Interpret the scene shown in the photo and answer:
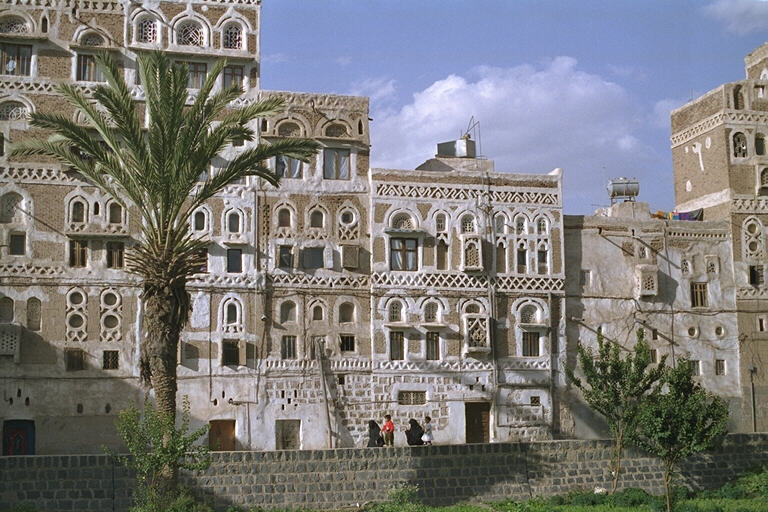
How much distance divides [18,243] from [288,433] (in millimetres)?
11529

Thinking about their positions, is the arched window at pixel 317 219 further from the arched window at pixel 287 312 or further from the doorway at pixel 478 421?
the doorway at pixel 478 421

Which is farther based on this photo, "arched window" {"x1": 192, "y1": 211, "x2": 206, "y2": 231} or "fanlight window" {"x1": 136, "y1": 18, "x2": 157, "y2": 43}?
"fanlight window" {"x1": 136, "y1": 18, "x2": 157, "y2": 43}

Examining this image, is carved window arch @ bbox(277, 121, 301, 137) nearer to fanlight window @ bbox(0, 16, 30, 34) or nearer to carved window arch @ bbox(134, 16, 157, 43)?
carved window arch @ bbox(134, 16, 157, 43)

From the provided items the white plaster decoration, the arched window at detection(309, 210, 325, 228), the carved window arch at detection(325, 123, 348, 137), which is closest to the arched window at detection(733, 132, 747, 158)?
the carved window arch at detection(325, 123, 348, 137)

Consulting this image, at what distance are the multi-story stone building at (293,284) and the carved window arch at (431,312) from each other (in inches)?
4.8

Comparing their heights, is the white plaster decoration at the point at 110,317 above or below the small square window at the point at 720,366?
above

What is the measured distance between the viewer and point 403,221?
39938mm

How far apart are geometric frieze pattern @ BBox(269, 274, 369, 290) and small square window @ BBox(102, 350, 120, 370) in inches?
238

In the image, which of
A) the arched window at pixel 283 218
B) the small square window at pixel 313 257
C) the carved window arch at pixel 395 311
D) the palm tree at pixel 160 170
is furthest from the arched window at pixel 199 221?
the palm tree at pixel 160 170

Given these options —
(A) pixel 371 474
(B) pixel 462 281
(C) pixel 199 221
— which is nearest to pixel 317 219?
(C) pixel 199 221

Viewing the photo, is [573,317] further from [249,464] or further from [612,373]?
[249,464]

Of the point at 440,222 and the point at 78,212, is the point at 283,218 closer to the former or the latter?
the point at 440,222

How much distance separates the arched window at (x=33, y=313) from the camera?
3631 cm

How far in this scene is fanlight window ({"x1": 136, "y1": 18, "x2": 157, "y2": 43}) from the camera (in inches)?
1529
